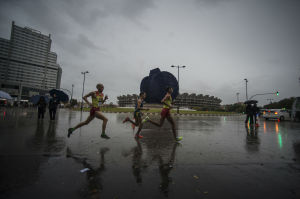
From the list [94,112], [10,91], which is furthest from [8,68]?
[94,112]

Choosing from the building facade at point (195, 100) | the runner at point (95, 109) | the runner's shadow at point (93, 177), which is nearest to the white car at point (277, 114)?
the runner at point (95, 109)

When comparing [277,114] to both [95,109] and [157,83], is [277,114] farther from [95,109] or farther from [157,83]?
[157,83]

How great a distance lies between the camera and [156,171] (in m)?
2.67

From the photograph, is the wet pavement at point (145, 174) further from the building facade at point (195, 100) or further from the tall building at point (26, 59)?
the tall building at point (26, 59)

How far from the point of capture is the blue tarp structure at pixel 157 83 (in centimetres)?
4865

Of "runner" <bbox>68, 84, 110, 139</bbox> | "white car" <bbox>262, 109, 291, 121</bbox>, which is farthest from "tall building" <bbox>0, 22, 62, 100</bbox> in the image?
"white car" <bbox>262, 109, 291, 121</bbox>

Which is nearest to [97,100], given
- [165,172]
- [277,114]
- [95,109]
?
[95,109]

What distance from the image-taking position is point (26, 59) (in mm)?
128625

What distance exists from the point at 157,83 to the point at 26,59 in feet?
442

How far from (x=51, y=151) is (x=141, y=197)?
2.92m

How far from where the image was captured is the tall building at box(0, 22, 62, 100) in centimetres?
11931

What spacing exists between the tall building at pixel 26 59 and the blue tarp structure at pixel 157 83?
97.1 metres

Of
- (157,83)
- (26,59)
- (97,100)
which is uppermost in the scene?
(26,59)

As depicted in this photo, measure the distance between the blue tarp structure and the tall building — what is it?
3823 inches
